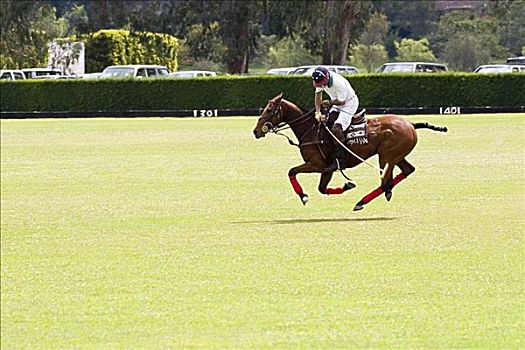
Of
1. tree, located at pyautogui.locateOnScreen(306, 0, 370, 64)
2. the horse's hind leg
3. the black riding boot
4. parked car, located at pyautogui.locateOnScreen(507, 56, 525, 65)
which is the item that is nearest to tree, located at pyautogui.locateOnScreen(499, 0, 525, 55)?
parked car, located at pyautogui.locateOnScreen(507, 56, 525, 65)

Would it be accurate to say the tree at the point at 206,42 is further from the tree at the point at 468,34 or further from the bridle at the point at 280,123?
the bridle at the point at 280,123

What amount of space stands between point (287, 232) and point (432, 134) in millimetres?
19593

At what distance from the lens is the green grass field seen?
8766 mm

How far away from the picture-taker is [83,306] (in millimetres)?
9492

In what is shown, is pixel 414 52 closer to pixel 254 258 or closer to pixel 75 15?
pixel 75 15

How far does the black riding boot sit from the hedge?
29010 mm

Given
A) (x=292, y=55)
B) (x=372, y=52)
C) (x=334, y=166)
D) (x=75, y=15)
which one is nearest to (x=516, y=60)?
(x=292, y=55)

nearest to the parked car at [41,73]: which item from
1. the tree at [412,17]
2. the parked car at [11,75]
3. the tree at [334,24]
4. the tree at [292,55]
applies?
the parked car at [11,75]

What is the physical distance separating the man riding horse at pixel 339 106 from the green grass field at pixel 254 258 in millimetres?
706

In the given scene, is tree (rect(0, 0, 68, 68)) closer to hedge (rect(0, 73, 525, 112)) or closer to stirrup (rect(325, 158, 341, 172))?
hedge (rect(0, 73, 525, 112))

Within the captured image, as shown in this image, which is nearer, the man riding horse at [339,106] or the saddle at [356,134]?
the man riding horse at [339,106]

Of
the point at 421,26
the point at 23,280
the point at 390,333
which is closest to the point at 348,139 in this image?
the point at 23,280

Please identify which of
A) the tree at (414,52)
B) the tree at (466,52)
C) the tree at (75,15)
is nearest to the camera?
the tree at (466,52)

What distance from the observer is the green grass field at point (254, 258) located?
877cm
